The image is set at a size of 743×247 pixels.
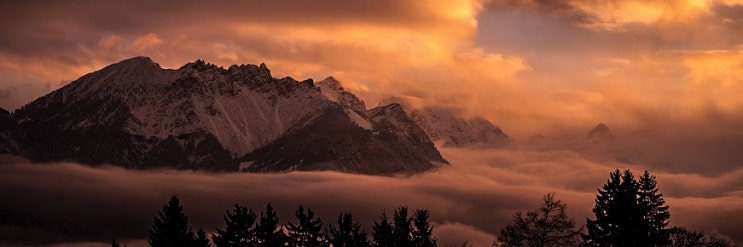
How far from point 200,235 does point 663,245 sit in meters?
43.6

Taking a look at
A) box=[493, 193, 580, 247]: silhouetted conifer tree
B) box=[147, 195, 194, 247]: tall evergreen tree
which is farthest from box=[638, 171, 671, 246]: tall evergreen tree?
box=[147, 195, 194, 247]: tall evergreen tree

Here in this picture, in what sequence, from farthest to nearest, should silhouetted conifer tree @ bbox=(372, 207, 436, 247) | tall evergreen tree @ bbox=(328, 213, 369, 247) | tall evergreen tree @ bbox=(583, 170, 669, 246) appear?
1. tall evergreen tree @ bbox=(328, 213, 369, 247)
2. silhouetted conifer tree @ bbox=(372, 207, 436, 247)
3. tall evergreen tree @ bbox=(583, 170, 669, 246)

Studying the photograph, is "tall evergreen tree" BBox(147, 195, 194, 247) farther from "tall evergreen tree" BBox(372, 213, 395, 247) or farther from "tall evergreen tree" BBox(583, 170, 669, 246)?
"tall evergreen tree" BBox(583, 170, 669, 246)

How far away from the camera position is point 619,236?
288 ft

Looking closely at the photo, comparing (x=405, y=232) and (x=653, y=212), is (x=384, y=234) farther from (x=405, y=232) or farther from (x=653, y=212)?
(x=653, y=212)

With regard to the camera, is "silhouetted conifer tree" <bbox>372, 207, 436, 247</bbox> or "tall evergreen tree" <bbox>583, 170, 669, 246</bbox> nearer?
"tall evergreen tree" <bbox>583, 170, 669, 246</bbox>

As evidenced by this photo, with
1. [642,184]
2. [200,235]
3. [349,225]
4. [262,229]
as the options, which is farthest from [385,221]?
[642,184]

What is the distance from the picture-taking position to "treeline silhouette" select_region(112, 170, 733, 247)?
8831 cm

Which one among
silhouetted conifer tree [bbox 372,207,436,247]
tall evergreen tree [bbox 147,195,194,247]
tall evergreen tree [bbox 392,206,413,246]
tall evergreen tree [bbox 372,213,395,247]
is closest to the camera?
tall evergreen tree [bbox 147,195,194,247]

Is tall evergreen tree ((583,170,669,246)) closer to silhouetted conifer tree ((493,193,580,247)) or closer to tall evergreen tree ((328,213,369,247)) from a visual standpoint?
silhouetted conifer tree ((493,193,580,247))

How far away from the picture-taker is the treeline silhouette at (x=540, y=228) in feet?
290

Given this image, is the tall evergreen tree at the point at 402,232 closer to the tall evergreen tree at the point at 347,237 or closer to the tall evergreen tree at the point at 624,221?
the tall evergreen tree at the point at 347,237

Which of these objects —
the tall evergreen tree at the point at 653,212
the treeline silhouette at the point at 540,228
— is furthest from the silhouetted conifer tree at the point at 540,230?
the tall evergreen tree at the point at 653,212

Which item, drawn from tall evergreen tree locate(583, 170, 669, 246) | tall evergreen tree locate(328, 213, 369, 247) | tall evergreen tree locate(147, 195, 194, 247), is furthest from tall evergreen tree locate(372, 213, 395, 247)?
tall evergreen tree locate(583, 170, 669, 246)
